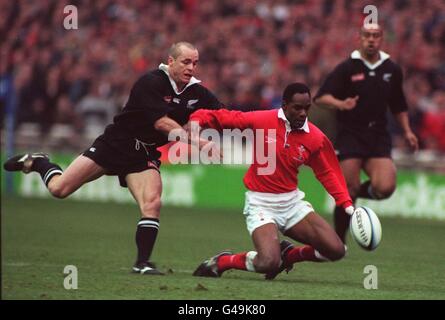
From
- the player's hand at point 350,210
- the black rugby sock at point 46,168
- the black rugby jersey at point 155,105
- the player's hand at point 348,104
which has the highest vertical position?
the player's hand at point 348,104

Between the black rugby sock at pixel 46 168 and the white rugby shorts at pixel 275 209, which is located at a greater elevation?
the black rugby sock at pixel 46 168

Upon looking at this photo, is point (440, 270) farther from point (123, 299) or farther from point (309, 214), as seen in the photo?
point (123, 299)

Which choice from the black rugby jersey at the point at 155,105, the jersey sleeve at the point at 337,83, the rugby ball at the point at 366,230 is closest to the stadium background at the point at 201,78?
the jersey sleeve at the point at 337,83

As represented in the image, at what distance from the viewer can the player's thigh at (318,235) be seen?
10.6 m

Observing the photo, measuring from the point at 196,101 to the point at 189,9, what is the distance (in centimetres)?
1470

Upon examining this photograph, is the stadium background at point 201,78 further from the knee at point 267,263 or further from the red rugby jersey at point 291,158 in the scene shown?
the knee at point 267,263

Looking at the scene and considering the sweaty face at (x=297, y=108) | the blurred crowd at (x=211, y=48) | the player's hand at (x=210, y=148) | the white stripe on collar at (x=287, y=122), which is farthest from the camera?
the blurred crowd at (x=211, y=48)

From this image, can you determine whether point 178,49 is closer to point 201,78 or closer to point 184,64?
point 184,64

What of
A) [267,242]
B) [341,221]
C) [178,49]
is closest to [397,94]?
[341,221]

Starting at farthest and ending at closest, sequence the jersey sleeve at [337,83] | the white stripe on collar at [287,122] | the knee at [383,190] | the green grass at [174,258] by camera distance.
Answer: the jersey sleeve at [337,83] → the knee at [383,190] → the white stripe on collar at [287,122] → the green grass at [174,258]

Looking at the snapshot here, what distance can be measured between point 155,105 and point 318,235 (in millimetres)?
1922

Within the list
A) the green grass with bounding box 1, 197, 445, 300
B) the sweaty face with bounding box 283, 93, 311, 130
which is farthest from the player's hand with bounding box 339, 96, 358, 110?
the sweaty face with bounding box 283, 93, 311, 130

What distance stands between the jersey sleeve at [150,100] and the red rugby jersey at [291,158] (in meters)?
0.67

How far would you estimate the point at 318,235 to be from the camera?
34.7 ft
